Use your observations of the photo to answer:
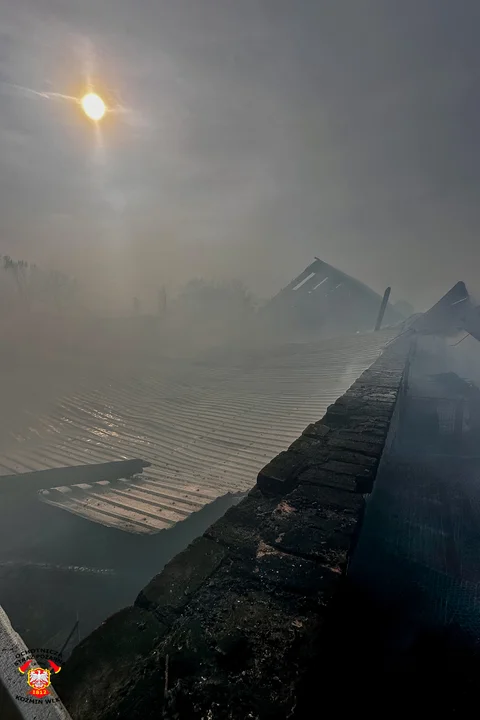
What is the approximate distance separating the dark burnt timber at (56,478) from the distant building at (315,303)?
2422cm

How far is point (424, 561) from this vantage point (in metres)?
2.04

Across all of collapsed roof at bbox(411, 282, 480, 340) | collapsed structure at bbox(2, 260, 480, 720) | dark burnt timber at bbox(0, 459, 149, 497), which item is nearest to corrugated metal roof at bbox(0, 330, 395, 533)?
dark burnt timber at bbox(0, 459, 149, 497)

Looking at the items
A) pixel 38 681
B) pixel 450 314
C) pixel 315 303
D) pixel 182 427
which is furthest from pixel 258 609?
pixel 315 303

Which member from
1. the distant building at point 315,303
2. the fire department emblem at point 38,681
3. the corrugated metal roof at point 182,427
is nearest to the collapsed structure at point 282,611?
the fire department emblem at point 38,681

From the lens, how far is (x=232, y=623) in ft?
4.03

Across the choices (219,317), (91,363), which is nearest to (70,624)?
(91,363)

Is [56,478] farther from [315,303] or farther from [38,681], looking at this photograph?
[315,303]

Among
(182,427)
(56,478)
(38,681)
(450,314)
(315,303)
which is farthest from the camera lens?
(315,303)

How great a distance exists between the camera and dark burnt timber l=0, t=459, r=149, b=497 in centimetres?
721

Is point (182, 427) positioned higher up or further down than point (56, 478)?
higher up

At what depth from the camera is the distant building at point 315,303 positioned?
30172 mm

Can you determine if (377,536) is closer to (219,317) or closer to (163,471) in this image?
(163,471)

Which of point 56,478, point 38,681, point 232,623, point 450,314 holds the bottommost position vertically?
point 56,478

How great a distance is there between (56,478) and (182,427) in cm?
392
